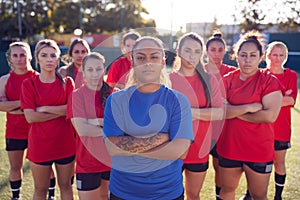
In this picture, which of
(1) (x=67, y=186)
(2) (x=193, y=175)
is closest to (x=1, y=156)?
(1) (x=67, y=186)

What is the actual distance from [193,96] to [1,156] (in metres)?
3.70

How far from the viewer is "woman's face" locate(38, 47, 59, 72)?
294 cm

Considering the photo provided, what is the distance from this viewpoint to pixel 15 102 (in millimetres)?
3295

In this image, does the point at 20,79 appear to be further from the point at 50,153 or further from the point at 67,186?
the point at 67,186

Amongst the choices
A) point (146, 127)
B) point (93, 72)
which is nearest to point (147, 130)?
point (146, 127)

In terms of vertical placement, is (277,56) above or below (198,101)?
above

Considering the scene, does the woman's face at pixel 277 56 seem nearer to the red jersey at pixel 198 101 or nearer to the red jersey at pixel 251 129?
the red jersey at pixel 251 129

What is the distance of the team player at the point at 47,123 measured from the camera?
2.86 m

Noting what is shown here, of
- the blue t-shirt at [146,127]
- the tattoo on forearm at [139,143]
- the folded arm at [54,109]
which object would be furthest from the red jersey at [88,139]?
the tattoo on forearm at [139,143]

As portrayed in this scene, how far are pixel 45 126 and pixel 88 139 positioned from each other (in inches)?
19.6

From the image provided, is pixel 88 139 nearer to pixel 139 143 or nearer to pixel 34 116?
pixel 34 116

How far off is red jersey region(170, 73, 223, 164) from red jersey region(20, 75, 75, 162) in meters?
1.01

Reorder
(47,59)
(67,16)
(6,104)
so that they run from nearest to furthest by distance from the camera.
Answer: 1. (47,59)
2. (6,104)
3. (67,16)

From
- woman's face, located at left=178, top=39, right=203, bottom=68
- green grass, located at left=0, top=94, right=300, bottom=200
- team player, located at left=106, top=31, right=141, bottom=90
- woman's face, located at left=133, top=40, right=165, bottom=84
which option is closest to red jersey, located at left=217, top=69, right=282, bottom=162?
woman's face, located at left=178, top=39, right=203, bottom=68
